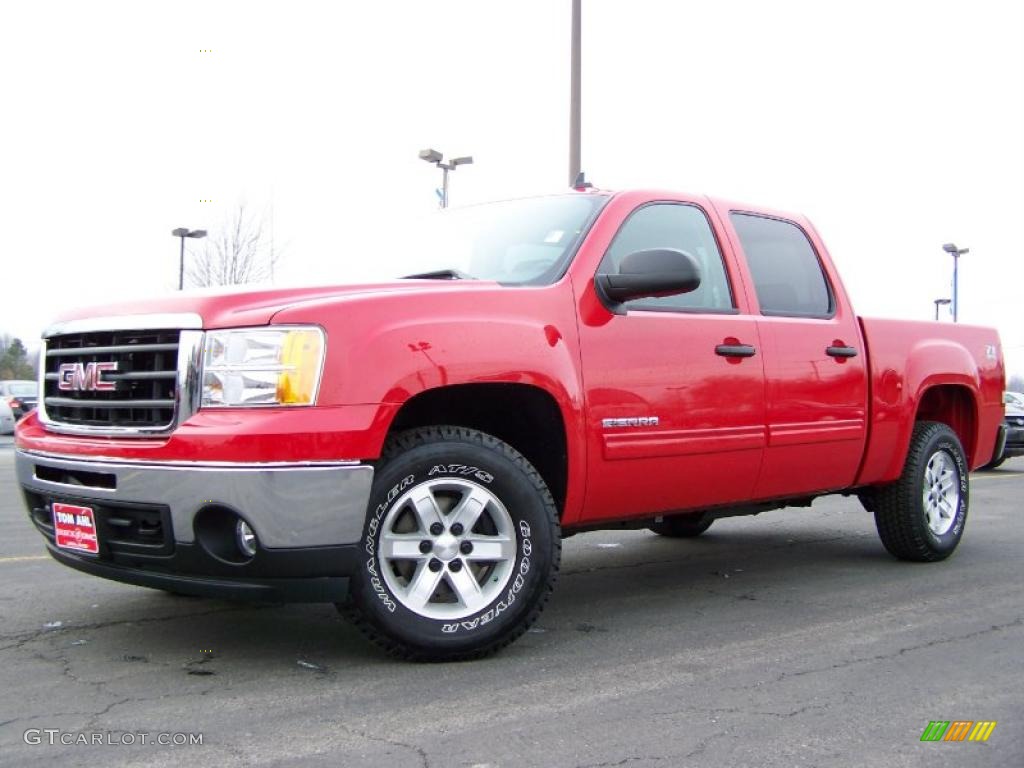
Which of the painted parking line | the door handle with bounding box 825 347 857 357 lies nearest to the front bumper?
the door handle with bounding box 825 347 857 357

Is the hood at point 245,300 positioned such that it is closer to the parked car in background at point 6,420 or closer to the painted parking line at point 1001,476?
the painted parking line at point 1001,476

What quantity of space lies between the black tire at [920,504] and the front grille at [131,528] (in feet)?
14.1

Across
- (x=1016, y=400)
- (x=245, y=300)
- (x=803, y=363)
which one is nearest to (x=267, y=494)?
(x=245, y=300)

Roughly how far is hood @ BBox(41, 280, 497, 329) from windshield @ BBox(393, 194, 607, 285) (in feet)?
1.54

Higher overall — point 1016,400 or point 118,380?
point 118,380

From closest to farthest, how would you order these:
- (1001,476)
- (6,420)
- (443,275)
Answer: (443,275)
(1001,476)
(6,420)

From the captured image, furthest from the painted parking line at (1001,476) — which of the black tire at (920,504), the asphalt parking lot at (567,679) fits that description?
the asphalt parking lot at (567,679)

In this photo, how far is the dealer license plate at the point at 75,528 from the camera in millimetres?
3984

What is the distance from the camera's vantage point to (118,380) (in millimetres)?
4016

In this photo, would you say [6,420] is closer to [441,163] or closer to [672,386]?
[441,163]

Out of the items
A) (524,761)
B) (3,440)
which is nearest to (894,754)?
(524,761)

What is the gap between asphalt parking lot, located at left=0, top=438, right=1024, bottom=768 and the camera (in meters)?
3.22

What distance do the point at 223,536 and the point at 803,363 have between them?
305 cm

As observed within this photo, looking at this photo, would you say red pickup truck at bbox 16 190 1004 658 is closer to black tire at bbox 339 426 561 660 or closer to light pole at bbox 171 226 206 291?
black tire at bbox 339 426 561 660
